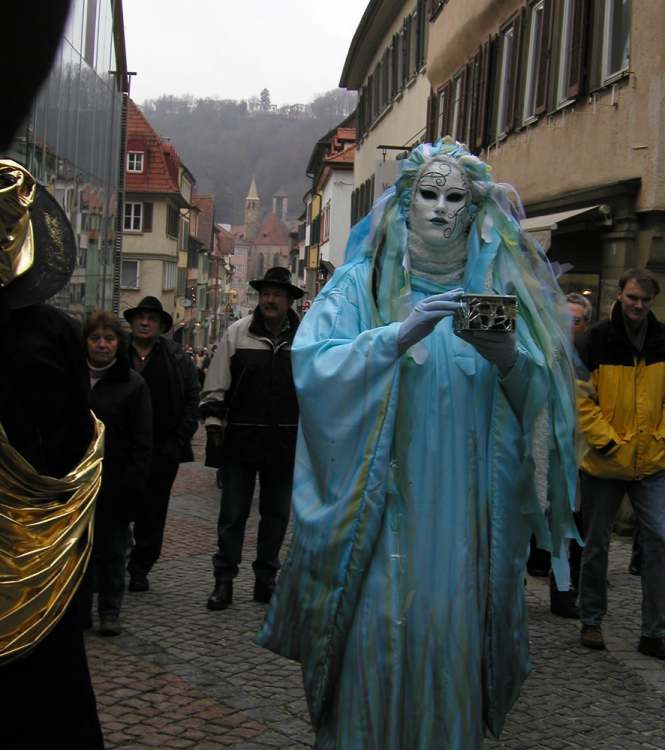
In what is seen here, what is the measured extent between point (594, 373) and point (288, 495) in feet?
6.26

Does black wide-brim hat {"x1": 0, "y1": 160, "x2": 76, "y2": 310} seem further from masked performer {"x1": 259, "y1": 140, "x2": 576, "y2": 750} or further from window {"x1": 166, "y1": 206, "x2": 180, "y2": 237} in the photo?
window {"x1": 166, "y1": 206, "x2": 180, "y2": 237}

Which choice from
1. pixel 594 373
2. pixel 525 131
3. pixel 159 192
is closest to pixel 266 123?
pixel 159 192

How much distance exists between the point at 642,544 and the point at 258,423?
220 centimetres

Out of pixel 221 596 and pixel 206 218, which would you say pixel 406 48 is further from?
pixel 206 218

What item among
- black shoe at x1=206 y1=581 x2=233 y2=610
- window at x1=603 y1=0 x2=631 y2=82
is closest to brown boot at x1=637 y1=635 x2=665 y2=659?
black shoe at x1=206 y1=581 x2=233 y2=610

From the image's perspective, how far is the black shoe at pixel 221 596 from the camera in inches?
243

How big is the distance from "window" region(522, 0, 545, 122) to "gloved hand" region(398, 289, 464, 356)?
39.9ft

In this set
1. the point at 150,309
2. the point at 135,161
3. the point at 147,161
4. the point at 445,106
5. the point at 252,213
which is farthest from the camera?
the point at 252,213

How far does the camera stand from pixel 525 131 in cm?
1511

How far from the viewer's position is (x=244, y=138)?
155250 millimetres

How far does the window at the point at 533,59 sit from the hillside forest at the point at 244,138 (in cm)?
10585

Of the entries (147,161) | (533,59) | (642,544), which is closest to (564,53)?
(533,59)

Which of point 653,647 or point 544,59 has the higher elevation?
point 544,59

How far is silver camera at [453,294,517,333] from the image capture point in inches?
113
